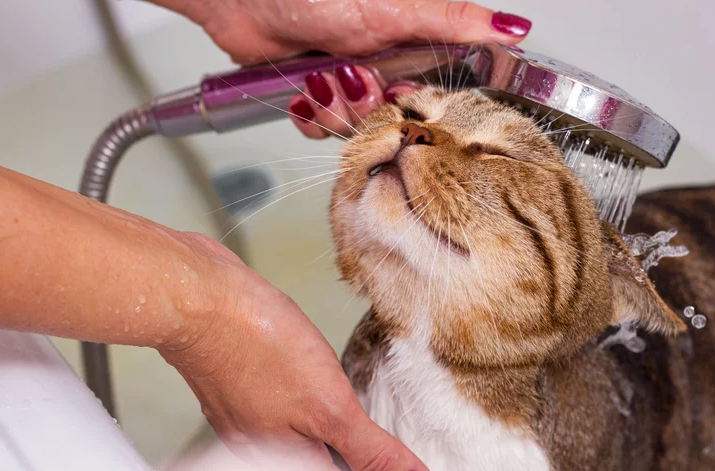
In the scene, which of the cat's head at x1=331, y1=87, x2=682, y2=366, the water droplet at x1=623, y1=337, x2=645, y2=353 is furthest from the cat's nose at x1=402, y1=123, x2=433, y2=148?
the water droplet at x1=623, y1=337, x2=645, y2=353

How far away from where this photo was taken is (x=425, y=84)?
1.19m

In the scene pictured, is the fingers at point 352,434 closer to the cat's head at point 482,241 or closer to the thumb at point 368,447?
the thumb at point 368,447

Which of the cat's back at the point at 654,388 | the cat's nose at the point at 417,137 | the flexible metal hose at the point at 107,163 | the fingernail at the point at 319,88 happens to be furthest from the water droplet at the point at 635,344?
the flexible metal hose at the point at 107,163

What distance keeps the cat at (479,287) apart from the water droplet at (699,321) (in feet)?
1.08

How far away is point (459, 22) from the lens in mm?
1201

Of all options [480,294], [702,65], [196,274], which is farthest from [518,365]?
[702,65]

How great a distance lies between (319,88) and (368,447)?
2.22 ft

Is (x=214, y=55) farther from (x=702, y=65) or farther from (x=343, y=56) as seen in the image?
(x=702, y=65)

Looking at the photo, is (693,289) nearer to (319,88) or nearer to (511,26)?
(511,26)

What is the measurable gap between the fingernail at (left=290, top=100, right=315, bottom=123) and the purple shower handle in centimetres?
2

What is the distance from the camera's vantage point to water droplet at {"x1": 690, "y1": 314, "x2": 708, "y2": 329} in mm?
1337

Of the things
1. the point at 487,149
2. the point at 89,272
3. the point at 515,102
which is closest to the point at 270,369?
the point at 89,272

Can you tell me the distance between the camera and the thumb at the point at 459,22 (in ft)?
3.91

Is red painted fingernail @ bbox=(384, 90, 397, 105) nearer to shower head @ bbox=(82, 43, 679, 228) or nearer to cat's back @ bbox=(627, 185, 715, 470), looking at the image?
shower head @ bbox=(82, 43, 679, 228)
